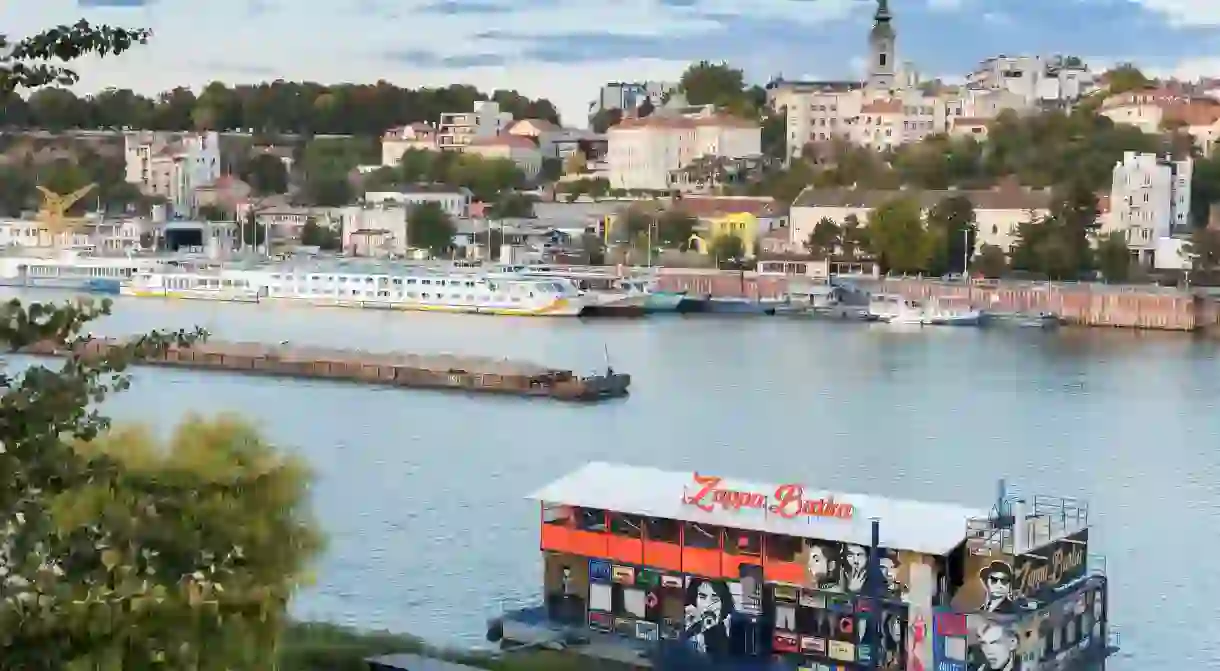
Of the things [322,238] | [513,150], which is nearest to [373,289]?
[322,238]

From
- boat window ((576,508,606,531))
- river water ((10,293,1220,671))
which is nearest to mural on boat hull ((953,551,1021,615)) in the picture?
river water ((10,293,1220,671))

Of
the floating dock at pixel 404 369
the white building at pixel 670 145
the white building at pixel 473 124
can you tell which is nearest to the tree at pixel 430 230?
the white building at pixel 670 145

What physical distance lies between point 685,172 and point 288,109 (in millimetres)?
6924

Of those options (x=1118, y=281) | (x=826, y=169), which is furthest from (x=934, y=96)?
(x=1118, y=281)

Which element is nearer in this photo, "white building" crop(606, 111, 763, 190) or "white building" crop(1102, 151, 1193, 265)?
"white building" crop(1102, 151, 1193, 265)

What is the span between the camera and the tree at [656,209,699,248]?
14500mm

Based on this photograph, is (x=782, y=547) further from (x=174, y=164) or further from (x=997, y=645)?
(x=174, y=164)

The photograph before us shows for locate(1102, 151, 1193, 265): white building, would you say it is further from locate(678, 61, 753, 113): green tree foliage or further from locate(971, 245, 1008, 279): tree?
locate(678, 61, 753, 113): green tree foliage

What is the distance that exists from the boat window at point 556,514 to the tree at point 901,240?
9.32 metres

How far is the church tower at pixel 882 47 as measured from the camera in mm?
19891

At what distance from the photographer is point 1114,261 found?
12.0 m

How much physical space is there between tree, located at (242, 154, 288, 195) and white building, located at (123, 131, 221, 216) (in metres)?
0.37

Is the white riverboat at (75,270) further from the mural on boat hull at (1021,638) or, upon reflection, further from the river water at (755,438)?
the mural on boat hull at (1021,638)

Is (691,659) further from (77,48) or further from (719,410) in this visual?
(719,410)
